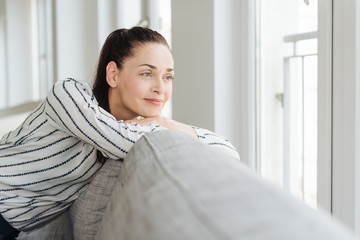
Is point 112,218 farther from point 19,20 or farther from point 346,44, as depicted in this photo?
point 19,20

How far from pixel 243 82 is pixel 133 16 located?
1967mm

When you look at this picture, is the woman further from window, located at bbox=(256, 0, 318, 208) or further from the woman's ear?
window, located at bbox=(256, 0, 318, 208)

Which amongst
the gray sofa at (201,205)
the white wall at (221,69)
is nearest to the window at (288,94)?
the white wall at (221,69)

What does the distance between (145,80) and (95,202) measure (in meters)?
0.46

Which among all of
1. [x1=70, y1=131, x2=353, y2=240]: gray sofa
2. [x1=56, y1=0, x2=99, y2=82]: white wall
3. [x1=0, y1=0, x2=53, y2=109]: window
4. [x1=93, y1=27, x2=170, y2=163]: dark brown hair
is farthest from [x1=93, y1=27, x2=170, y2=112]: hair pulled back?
[x1=0, y1=0, x2=53, y2=109]: window

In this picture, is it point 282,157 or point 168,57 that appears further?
point 282,157

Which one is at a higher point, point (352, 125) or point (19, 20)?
point (19, 20)

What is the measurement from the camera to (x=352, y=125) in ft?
3.74

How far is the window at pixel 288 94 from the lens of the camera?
1.40 m

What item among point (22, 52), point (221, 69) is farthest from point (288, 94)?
point (22, 52)

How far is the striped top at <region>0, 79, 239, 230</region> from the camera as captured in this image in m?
1.17

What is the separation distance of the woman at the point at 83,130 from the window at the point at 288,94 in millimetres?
408

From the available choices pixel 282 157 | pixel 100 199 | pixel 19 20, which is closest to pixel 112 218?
pixel 100 199

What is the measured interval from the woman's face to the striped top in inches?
5.6
